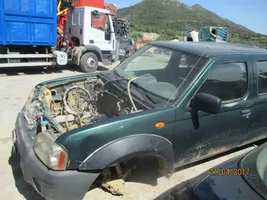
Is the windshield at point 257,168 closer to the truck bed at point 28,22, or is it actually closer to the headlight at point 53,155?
the headlight at point 53,155

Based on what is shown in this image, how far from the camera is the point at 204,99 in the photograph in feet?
9.12

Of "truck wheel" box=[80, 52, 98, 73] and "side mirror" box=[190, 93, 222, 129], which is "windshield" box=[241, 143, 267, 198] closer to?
"side mirror" box=[190, 93, 222, 129]

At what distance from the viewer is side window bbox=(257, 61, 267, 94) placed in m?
3.58

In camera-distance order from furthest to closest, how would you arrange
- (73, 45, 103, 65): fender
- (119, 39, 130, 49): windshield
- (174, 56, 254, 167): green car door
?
(119, 39, 130, 49): windshield, (73, 45, 103, 65): fender, (174, 56, 254, 167): green car door

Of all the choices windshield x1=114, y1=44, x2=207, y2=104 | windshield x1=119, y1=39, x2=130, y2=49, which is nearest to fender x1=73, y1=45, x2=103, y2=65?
windshield x1=119, y1=39, x2=130, y2=49

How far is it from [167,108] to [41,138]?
131cm

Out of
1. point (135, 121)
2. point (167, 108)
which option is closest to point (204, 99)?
point (167, 108)

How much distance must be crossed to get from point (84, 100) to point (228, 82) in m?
1.99

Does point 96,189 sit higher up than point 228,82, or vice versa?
point 228,82

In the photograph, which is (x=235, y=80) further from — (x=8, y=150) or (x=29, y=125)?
(x=8, y=150)

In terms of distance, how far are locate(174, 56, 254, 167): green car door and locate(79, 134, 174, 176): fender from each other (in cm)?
19

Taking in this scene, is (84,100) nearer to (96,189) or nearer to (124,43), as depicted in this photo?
(96,189)

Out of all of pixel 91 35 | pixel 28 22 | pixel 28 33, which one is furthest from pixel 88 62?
pixel 28 22

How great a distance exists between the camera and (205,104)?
278cm
